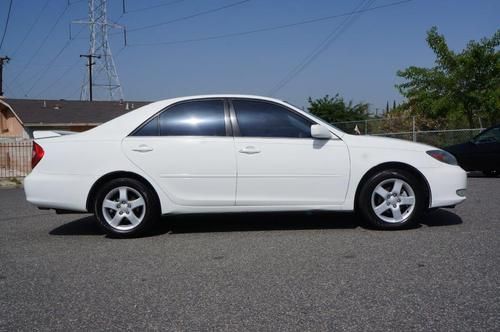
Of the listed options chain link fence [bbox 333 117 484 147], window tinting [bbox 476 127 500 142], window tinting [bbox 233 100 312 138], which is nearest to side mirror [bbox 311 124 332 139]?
window tinting [bbox 233 100 312 138]

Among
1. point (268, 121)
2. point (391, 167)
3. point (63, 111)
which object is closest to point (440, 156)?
point (391, 167)

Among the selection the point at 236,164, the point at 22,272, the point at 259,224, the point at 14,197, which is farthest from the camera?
the point at 14,197

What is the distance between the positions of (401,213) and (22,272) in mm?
3841

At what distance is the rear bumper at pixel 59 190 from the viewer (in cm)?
561

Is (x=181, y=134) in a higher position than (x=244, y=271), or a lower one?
higher

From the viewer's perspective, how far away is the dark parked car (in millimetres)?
11578

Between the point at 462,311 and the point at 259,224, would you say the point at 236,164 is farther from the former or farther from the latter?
the point at 462,311

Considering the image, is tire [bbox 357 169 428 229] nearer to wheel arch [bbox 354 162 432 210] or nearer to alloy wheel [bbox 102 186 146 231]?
wheel arch [bbox 354 162 432 210]

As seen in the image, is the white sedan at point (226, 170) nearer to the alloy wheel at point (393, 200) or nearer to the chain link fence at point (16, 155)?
the alloy wheel at point (393, 200)

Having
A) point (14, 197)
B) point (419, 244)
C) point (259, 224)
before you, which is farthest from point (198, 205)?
point (14, 197)

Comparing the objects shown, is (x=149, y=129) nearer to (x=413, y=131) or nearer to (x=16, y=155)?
(x=413, y=131)

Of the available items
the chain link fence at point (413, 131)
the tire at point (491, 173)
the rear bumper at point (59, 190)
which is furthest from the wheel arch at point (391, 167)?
the chain link fence at point (413, 131)

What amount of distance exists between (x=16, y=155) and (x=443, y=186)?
63.7 feet

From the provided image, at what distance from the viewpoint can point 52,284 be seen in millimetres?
4129
